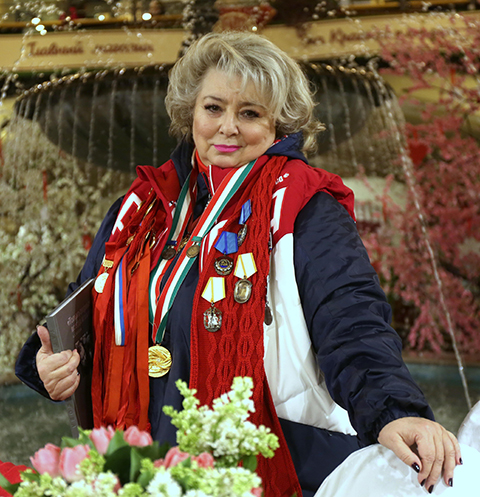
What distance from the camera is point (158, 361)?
3.94 ft

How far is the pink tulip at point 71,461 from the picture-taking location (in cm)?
51

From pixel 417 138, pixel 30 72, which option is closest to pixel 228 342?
pixel 417 138

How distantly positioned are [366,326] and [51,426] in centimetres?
291

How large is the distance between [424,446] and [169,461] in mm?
357

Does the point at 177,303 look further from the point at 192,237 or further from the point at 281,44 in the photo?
the point at 281,44

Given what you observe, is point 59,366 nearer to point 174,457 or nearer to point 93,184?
point 174,457

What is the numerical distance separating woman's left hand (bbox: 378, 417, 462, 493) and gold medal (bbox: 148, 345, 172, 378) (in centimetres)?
50

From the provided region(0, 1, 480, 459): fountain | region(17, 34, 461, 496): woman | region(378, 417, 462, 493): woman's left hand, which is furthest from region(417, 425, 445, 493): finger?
region(0, 1, 480, 459): fountain

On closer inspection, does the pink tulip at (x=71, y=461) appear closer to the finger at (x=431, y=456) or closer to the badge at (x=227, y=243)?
the finger at (x=431, y=456)

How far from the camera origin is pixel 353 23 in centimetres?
420

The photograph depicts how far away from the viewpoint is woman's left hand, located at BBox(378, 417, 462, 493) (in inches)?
27.8

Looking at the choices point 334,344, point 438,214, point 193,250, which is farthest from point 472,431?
point 438,214

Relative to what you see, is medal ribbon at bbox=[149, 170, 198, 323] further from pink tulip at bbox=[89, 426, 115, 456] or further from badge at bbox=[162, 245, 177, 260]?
pink tulip at bbox=[89, 426, 115, 456]

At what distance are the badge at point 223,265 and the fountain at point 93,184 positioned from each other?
2607 mm
